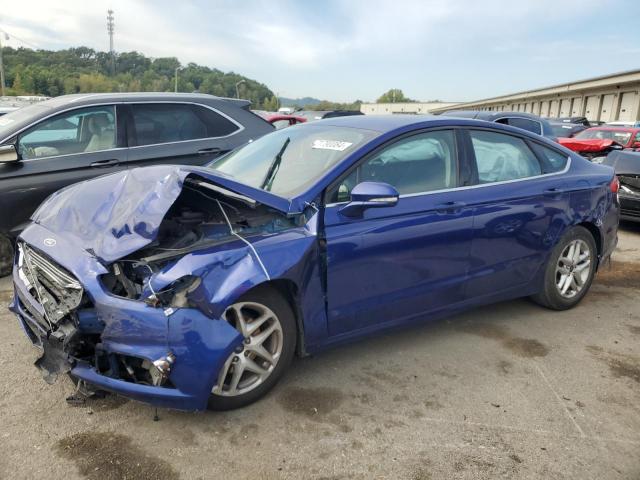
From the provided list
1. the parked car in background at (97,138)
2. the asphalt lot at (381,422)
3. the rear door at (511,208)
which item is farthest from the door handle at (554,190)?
the parked car in background at (97,138)

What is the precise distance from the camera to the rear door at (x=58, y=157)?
4781 mm

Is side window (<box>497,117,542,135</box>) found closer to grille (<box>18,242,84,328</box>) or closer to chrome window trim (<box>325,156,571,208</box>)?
chrome window trim (<box>325,156,571,208</box>)

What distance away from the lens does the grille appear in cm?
269

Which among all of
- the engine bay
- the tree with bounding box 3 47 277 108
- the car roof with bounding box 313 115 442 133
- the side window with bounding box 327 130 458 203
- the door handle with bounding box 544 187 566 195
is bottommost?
the engine bay

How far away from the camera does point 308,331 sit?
10.3 ft

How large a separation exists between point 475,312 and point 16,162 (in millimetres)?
4341

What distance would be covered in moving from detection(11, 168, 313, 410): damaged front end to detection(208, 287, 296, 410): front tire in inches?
6.1

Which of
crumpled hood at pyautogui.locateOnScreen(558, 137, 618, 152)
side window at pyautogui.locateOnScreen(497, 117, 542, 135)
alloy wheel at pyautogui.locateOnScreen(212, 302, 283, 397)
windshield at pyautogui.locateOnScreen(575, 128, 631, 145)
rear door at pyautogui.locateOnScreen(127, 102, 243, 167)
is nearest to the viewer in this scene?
alloy wheel at pyautogui.locateOnScreen(212, 302, 283, 397)

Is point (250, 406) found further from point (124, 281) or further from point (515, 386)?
point (515, 386)

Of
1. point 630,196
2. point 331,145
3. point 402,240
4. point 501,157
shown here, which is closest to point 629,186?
point 630,196

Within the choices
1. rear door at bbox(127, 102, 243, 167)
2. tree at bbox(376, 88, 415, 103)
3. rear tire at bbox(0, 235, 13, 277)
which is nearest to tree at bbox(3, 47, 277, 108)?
rear door at bbox(127, 102, 243, 167)

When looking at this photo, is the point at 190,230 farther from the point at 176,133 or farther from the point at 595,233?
the point at 595,233

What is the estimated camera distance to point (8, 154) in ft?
15.4

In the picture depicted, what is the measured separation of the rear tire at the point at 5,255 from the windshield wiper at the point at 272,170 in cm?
298
